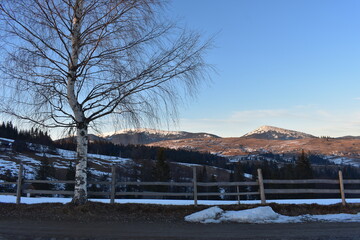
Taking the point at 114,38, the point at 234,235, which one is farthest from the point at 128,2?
the point at 234,235

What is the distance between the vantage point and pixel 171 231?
8258mm

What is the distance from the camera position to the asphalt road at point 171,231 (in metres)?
7.43

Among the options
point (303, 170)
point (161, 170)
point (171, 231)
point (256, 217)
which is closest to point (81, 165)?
point (171, 231)

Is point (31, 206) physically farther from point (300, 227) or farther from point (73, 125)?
point (300, 227)

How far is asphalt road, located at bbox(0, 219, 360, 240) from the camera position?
743cm

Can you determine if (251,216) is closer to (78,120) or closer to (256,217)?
(256,217)

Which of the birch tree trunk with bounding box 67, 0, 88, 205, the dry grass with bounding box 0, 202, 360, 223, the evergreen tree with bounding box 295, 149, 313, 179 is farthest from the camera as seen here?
the evergreen tree with bounding box 295, 149, 313, 179

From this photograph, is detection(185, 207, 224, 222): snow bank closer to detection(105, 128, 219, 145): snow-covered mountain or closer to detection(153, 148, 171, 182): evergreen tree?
detection(105, 128, 219, 145): snow-covered mountain

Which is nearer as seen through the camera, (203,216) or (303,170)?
(203,216)

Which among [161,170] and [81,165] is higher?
[81,165]

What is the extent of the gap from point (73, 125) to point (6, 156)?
434 feet

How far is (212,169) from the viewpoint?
16350 centimetres

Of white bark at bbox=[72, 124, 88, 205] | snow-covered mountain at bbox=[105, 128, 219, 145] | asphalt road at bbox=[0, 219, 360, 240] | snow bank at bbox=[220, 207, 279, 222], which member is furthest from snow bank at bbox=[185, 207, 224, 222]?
white bark at bbox=[72, 124, 88, 205]

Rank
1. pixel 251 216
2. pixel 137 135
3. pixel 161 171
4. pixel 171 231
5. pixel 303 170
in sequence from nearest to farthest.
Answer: pixel 171 231 < pixel 251 216 < pixel 137 135 < pixel 161 171 < pixel 303 170
